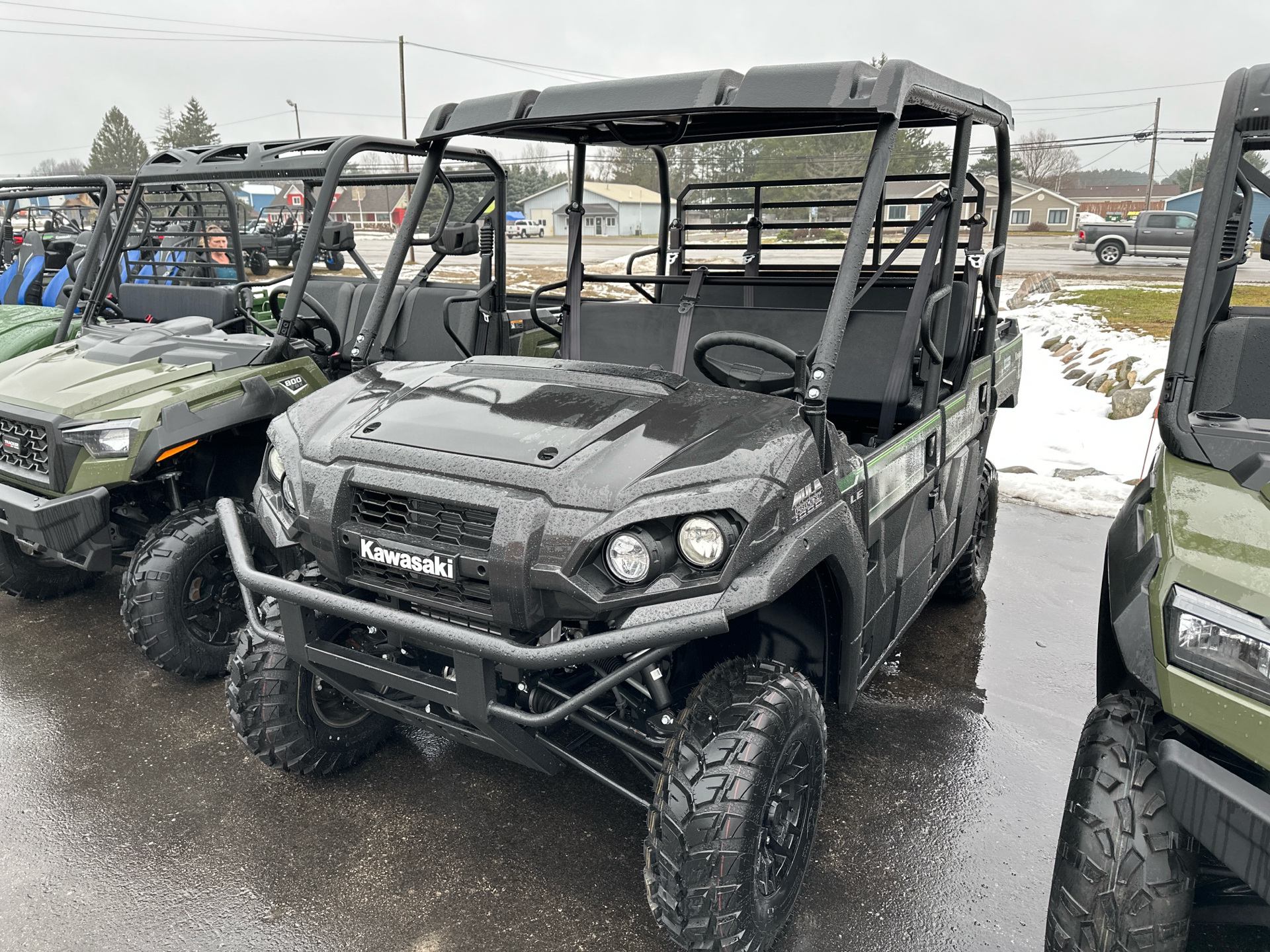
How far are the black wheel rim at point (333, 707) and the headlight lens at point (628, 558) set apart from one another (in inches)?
52.1

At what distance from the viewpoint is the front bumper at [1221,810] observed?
163 centimetres

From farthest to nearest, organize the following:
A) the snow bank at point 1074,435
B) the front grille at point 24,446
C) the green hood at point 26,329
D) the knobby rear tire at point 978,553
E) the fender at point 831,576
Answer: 1. the snow bank at point 1074,435
2. the green hood at point 26,329
3. the knobby rear tire at point 978,553
4. the front grille at point 24,446
5. the fender at point 831,576

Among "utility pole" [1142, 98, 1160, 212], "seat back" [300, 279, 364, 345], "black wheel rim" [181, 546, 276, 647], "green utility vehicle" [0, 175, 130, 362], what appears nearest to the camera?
"black wheel rim" [181, 546, 276, 647]

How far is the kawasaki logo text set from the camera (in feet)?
7.23

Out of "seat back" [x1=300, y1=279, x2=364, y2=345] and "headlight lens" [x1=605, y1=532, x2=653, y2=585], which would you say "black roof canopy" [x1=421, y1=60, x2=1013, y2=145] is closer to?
"headlight lens" [x1=605, y1=532, x2=653, y2=585]

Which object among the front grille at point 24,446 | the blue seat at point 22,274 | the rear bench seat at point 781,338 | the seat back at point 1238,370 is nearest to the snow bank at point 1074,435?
the rear bench seat at point 781,338

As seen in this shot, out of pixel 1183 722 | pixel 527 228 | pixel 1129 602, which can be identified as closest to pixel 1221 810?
pixel 1183 722

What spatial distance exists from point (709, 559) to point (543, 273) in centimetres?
1779

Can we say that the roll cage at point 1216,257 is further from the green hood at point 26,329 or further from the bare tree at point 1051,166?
the bare tree at point 1051,166

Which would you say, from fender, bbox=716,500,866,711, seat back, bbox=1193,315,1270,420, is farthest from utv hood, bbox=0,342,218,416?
seat back, bbox=1193,315,1270,420

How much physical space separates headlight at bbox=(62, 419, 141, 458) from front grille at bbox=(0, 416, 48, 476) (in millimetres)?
132

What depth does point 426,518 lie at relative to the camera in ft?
7.48

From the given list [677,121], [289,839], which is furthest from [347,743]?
[677,121]

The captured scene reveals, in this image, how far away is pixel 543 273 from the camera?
19234 millimetres
